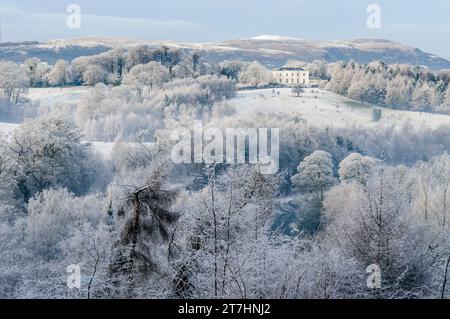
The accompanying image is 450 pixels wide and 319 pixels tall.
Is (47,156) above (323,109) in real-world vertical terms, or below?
above

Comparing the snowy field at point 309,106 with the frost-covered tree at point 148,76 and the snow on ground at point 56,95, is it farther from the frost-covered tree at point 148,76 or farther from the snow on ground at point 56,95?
the frost-covered tree at point 148,76

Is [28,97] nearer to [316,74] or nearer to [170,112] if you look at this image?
[170,112]

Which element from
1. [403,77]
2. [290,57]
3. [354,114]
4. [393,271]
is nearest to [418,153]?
[354,114]

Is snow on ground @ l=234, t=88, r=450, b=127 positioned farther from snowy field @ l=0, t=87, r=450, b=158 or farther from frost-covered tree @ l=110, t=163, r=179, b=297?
frost-covered tree @ l=110, t=163, r=179, b=297

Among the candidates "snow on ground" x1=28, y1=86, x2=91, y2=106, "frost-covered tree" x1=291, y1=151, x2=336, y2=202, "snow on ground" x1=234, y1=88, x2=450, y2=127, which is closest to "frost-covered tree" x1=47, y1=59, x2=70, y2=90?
"snow on ground" x1=28, y1=86, x2=91, y2=106

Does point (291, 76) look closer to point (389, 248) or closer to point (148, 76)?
point (148, 76)

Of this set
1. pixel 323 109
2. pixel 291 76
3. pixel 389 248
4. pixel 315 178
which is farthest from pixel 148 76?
pixel 389 248

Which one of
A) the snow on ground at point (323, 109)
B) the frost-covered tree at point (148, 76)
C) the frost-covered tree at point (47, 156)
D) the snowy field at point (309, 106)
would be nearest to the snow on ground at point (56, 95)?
the snowy field at point (309, 106)
